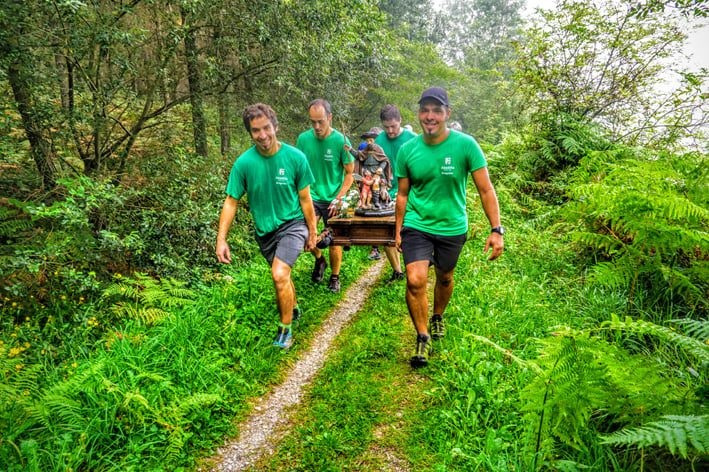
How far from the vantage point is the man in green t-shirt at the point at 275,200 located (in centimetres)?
407

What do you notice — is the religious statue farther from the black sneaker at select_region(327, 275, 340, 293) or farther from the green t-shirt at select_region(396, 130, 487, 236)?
the green t-shirt at select_region(396, 130, 487, 236)

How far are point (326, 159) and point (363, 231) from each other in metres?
1.22

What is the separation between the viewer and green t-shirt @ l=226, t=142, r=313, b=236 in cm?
419

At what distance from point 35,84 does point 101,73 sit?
1.00 m

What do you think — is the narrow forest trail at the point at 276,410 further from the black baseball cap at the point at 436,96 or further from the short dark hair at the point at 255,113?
the black baseball cap at the point at 436,96

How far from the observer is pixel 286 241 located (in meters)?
4.26

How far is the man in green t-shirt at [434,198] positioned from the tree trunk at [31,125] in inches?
184

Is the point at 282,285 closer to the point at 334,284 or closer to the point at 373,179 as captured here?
the point at 334,284

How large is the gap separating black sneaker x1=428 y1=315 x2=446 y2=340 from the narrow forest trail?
1.16 metres

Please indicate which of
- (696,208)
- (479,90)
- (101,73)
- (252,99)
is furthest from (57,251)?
(479,90)

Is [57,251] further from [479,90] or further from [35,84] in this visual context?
[479,90]

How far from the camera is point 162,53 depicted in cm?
611

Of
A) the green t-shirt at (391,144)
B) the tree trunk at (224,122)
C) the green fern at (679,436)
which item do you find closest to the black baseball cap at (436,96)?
the green fern at (679,436)

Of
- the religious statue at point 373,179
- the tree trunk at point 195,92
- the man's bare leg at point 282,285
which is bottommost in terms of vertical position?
the man's bare leg at point 282,285
